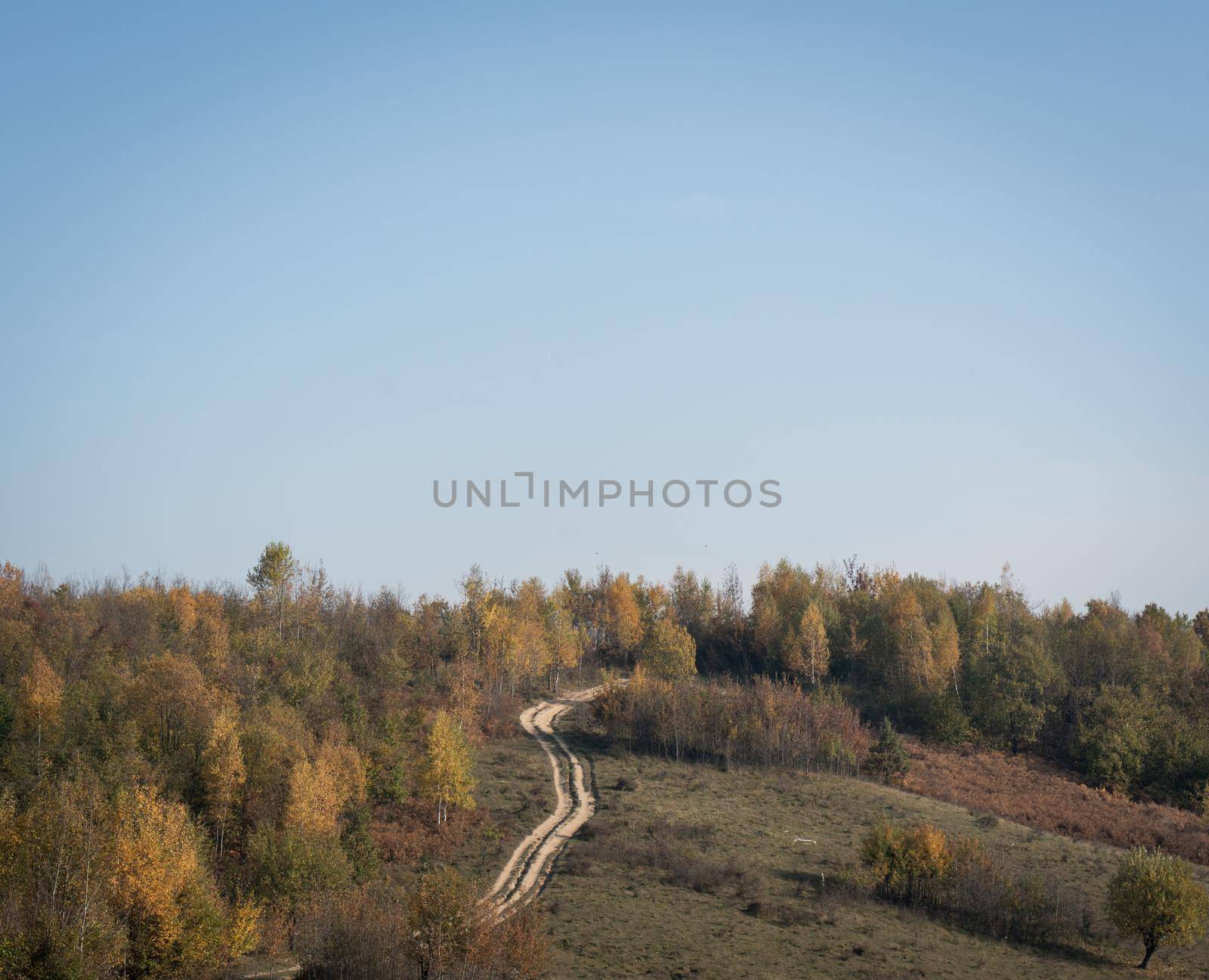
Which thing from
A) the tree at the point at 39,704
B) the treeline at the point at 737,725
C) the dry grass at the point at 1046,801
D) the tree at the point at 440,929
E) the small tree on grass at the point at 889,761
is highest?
the tree at the point at 39,704

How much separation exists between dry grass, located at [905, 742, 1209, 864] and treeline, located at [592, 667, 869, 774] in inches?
280

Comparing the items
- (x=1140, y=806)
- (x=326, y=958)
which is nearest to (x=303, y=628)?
(x=326, y=958)

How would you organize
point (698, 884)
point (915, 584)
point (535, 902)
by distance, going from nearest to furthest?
point (535, 902) < point (698, 884) < point (915, 584)

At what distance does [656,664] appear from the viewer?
327 ft

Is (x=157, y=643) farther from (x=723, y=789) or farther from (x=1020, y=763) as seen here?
(x=1020, y=763)

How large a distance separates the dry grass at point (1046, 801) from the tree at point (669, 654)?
79.5ft

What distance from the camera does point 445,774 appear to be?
58188mm

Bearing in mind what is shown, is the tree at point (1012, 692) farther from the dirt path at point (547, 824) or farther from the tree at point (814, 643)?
the dirt path at point (547, 824)

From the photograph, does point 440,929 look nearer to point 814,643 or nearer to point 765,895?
point 765,895

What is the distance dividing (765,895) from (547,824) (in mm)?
17316

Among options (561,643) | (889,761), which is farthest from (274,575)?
(889,761)

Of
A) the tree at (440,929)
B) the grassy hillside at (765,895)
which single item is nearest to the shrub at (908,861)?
the grassy hillside at (765,895)

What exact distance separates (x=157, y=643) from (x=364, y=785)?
37.5 m

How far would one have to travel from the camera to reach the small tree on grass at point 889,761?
77.2 meters
